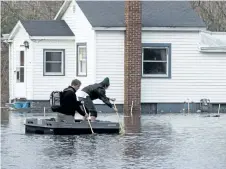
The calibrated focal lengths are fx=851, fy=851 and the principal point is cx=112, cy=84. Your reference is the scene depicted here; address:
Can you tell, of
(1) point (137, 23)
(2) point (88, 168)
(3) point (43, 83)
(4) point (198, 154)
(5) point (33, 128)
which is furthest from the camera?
(3) point (43, 83)

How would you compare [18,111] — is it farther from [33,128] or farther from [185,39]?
[33,128]

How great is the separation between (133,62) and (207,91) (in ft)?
11.5

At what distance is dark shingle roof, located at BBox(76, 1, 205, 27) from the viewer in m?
34.5

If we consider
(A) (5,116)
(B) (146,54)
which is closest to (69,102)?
(A) (5,116)

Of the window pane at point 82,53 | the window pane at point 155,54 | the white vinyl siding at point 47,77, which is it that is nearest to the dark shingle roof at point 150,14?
→ the window pane at point 155,54

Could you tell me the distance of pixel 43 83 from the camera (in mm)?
36406

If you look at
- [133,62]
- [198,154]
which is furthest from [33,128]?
[133,62]

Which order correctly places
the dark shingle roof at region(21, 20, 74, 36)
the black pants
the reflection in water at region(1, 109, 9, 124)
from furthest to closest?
1. the dark shingle roof at region(21, 20, 74, 36)
2. the reflection in water at region(1, 109, 9, 124)
3. the black pants

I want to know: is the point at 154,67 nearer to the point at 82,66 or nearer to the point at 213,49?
the point at 213,49

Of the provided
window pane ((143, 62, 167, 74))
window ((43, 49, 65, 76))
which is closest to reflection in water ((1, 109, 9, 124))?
window ((43, 49, 65, 76))

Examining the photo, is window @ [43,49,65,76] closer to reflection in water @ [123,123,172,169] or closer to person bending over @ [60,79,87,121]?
reflection in water @ [123,123,172,169]

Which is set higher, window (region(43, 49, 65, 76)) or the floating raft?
window (region(43, 49, 65, 76))

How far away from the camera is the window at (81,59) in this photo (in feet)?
117

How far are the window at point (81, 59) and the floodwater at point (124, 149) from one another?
385 inches
